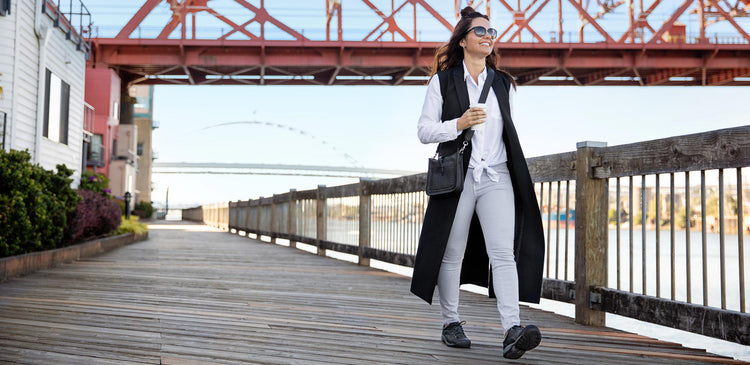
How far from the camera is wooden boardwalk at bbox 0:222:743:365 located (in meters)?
3.18

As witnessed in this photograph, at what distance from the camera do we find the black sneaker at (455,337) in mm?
3463

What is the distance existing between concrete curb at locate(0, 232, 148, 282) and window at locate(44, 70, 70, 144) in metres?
3.74

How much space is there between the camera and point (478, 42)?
343cm

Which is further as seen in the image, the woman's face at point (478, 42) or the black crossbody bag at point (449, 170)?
the woman's face at point (478, 42)

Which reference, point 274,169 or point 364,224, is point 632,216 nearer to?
point 364,224

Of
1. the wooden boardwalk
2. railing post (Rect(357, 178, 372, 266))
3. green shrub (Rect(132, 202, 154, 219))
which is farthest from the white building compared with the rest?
green shrub (Rect(132, 202, 154, 219))

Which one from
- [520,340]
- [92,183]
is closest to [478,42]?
[520,340]

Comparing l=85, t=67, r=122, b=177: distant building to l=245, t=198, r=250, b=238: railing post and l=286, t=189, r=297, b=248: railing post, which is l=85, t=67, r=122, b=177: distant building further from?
l=286, t=189, r=297, b=248: railing post

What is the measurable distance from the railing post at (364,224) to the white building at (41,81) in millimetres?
4905

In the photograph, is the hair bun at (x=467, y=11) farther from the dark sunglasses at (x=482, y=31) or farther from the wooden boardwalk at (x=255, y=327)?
the wooden boardwalk at (x=255, y=327)

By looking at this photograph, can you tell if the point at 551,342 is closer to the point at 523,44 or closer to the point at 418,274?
the point at 418,274

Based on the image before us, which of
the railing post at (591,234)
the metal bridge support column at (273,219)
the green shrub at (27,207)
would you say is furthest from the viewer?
the metal bridge support column at (273,219)

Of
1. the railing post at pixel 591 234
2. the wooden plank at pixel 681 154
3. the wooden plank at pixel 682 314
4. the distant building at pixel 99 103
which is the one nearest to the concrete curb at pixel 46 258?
the railing post at pixel 591 234

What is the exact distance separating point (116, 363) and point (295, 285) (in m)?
3.52
